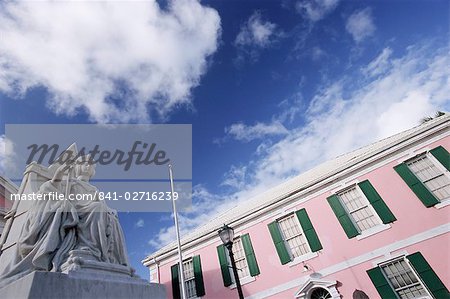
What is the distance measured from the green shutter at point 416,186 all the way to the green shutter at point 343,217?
2738 mm

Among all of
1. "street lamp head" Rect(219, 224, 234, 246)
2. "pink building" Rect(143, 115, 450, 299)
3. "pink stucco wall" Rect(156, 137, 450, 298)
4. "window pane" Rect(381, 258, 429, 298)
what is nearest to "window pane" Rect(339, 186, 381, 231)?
"pink building" Rect(143, 115, 450, 299)

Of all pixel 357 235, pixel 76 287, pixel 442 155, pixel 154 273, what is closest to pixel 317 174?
pixel 357 235

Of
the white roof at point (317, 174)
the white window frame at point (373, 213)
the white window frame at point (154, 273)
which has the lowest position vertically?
the white window frame at point (373, 213)

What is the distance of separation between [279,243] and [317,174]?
15.4 feet

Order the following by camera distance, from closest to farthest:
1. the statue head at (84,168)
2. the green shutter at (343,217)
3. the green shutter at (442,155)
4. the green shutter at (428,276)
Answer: the statue head at (84,168) < the green shutter at (428,276) < the green shutter at (442,155) < the green shutter at (343,217)

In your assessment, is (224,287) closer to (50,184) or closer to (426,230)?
(426,230)

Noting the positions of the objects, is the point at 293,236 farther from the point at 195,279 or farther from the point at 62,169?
the point at 62,169

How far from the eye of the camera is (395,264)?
10109 millimetres

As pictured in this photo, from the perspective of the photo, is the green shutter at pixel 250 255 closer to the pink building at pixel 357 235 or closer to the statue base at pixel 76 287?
the pink building at pixel 357 235

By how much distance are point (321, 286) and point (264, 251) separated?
2905 millimetres

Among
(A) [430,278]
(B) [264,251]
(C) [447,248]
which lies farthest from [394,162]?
(B) [264,251]

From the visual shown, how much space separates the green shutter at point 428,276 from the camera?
8953 millimetres

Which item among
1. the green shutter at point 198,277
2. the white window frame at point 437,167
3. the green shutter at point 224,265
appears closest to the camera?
the white window frame at point 437,167

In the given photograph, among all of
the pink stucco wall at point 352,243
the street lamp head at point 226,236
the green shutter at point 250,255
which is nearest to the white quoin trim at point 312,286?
the pink stucco wall at point 352,243
